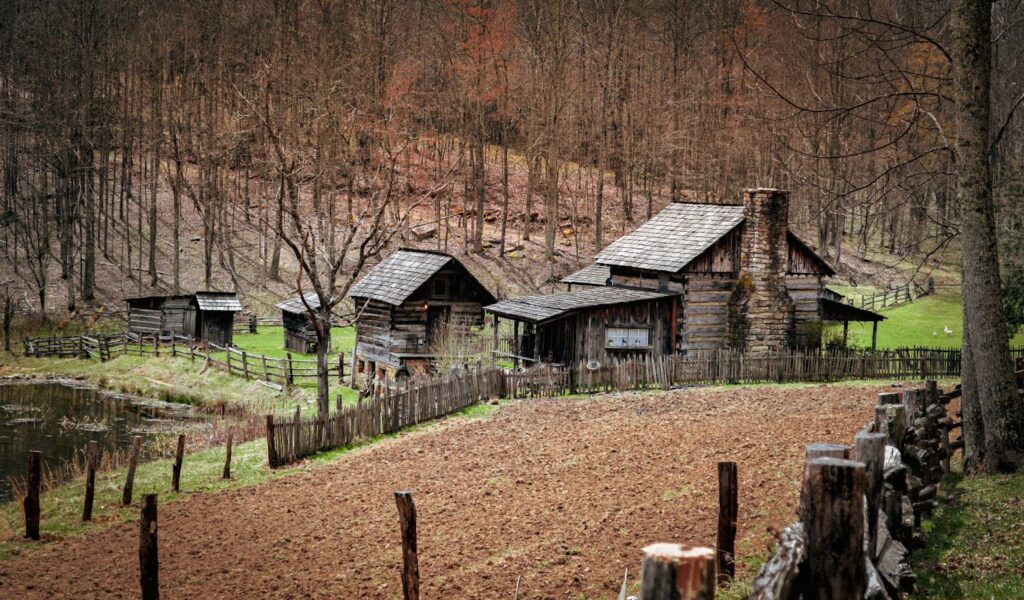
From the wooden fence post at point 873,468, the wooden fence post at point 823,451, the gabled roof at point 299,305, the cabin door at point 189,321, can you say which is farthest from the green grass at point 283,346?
the wooden fence post at point 823,451

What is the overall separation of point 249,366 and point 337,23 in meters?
30.4

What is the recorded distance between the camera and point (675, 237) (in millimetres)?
36281

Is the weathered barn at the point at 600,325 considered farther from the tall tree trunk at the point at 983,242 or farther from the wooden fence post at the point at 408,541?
the wooden fence post at the point at 408,541

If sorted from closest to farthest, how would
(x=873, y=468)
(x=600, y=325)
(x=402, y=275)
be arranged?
1. (x=873, y=468)
2. (x=600, y=325)
3. (x=402, y=275)

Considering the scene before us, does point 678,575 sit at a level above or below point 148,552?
above

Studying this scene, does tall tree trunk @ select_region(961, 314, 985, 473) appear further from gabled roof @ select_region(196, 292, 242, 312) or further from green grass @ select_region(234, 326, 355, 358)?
gabled roof @ select_region(196, 292, 242, 312)

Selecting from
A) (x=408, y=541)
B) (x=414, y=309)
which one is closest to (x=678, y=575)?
(x=408, y=541)

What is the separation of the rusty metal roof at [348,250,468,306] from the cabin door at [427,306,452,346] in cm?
140

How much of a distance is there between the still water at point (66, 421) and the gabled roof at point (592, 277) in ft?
56.4

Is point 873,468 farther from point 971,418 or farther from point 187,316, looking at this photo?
point 187,316

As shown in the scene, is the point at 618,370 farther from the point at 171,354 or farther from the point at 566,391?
the point at 171,354

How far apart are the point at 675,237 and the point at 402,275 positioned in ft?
36.9

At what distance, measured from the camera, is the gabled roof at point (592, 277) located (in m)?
41.6

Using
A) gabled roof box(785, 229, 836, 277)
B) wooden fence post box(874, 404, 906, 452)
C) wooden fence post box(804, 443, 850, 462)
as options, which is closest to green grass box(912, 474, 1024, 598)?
wooden fence post box(874, 404, 906, 452)
